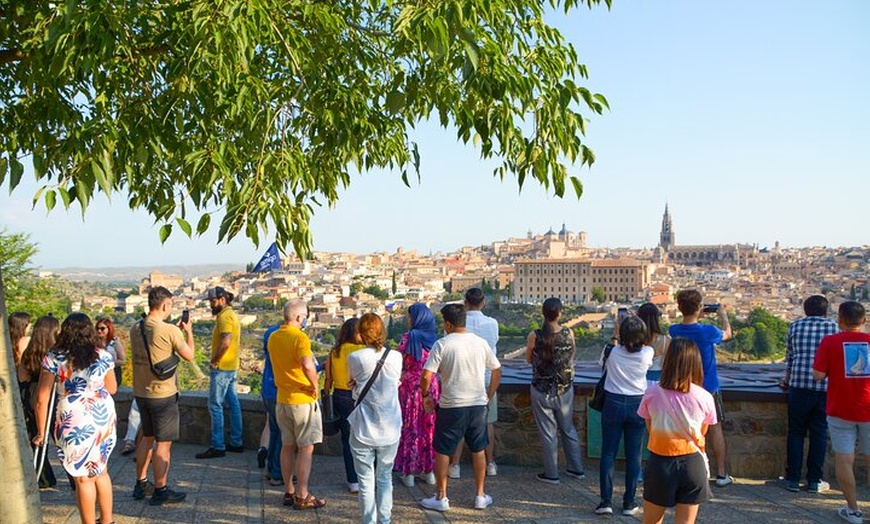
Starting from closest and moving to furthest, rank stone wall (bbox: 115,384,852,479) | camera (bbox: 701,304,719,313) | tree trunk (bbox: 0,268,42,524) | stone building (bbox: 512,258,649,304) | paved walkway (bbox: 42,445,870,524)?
1. tree trunk (bbox: 0,268,42,524)
2. paved walkway (bbox: 42,445,870,524)
3. camera (bbox: 701,304,719,313)
4. stone wall (bbox: 115,384,852,479)
5. stone building (bbox: 512,258,649,304)

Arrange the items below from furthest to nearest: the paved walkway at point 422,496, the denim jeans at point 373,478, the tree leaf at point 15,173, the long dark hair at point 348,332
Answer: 1. the long dark hair at point 348,332
2. the paved walkway at point 422,496
3. the denim jeans at point 373,478
4. the tree leaf at point 15,173

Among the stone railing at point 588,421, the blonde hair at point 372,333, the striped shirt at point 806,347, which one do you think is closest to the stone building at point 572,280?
the stone railing at point 588,421

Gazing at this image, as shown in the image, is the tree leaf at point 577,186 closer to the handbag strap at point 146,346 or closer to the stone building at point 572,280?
the handbag strap at point 146,346

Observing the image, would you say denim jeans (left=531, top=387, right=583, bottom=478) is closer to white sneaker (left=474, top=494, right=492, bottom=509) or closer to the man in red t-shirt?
white sneaker (left=474, top=494, right=492, bottom=509)

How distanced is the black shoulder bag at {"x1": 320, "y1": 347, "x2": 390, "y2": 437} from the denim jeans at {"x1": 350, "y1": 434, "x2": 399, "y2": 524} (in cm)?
29

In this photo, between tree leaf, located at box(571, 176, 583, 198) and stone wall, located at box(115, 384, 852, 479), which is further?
stone wall, located at box(115, 384, 852, 479)

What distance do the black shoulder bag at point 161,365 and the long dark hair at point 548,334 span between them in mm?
2626

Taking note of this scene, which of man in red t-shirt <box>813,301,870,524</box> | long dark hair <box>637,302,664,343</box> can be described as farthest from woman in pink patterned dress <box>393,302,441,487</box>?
man in red t-shirt <box>813,301,870,524</box>

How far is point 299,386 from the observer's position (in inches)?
196

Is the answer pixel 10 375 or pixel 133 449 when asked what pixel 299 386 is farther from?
pixel 133 449

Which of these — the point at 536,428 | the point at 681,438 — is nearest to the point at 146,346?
the point at 536,428

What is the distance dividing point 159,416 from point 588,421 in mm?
3339

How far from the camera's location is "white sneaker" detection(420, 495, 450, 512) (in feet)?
16.3

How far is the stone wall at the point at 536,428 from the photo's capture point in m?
5.81
